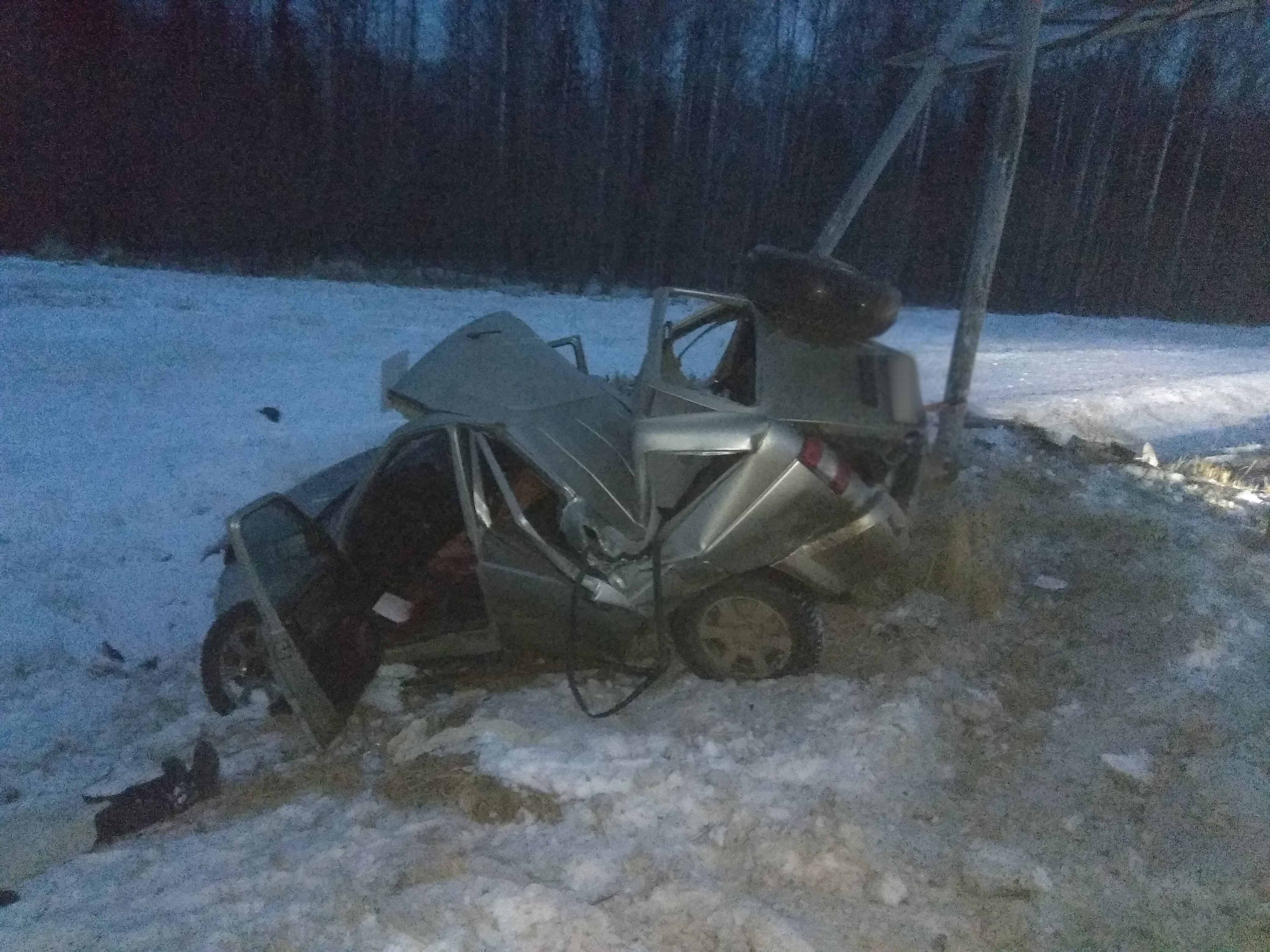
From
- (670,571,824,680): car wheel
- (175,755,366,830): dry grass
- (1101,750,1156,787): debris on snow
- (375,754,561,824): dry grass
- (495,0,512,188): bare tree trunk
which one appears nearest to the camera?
(375,754,561,824): dry grass

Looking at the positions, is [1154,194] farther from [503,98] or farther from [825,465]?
[825,465]

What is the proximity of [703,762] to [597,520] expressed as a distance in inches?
47.7

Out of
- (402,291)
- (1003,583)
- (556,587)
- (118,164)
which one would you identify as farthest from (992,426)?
(118,164)

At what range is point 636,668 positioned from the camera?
→ 4750 millimetres

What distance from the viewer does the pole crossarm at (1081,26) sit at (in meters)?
7.14

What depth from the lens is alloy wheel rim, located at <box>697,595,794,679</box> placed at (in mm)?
4613

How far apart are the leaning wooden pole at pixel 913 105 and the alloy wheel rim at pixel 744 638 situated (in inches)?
168

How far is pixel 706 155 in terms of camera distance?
2025 cm

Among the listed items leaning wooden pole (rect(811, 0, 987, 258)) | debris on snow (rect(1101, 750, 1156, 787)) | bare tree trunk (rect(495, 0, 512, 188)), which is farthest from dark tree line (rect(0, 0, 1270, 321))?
debris on snow (rect(1101, 750, 1156, 787))

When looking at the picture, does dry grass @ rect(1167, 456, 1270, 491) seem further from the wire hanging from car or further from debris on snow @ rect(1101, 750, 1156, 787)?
the wire hanging from car

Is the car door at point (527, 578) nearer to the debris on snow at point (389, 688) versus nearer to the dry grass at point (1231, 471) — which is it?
the debris on snow at point (389, 688)

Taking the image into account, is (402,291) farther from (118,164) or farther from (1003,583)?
(1003,583)

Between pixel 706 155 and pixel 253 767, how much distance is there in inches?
707

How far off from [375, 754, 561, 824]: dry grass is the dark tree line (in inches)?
540
